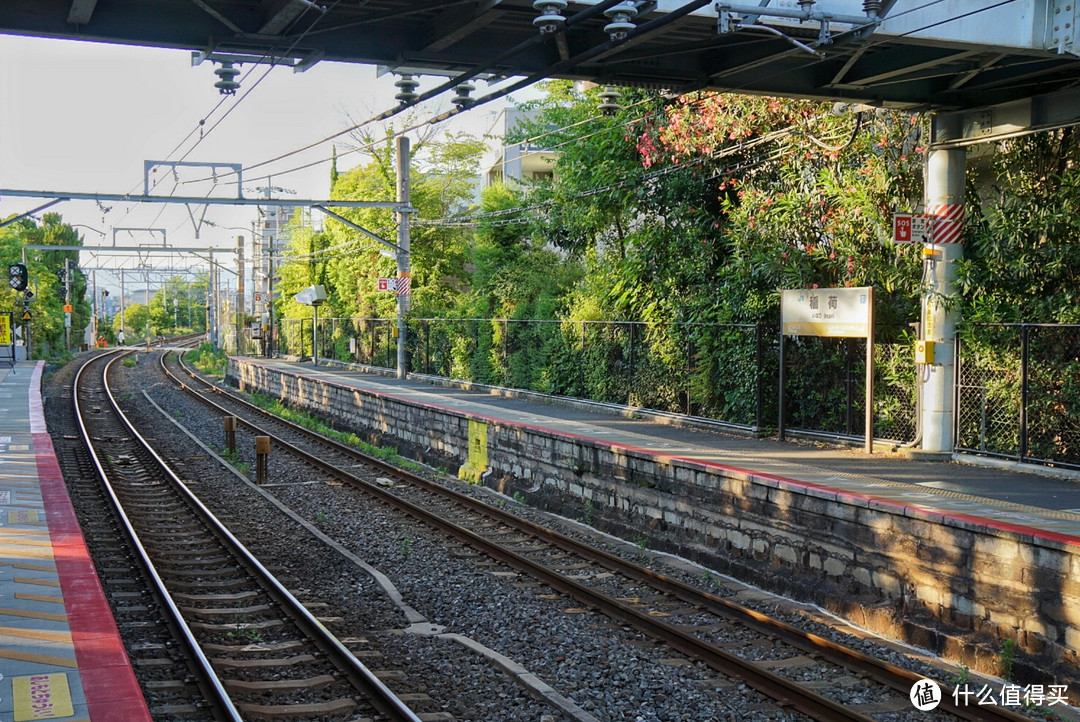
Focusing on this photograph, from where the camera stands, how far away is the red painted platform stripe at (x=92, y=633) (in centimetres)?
590

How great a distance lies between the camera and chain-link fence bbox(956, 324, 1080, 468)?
1188cm

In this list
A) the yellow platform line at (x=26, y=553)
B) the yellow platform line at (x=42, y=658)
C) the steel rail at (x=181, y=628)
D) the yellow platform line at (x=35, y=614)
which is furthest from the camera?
the yellow platform line at (x=26, y=553)

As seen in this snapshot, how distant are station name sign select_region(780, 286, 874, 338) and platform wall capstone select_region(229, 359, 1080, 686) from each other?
316cm

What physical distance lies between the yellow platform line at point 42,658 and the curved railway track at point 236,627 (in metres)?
1.00

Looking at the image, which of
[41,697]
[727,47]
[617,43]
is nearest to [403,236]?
[727,47]

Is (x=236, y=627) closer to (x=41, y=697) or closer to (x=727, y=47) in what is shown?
(x=41, y=697)

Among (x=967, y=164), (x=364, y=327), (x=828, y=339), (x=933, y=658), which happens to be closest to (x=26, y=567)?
(x=933, y=658)

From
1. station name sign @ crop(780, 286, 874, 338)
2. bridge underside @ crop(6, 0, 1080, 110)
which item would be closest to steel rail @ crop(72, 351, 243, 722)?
bridge underside @ crop(6, 0, 1080, 110)

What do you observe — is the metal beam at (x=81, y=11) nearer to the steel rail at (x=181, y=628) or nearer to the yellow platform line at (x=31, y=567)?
the yellow platform line at (x=31, y=567)

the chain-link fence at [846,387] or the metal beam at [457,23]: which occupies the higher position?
the metal beam at [457,23]

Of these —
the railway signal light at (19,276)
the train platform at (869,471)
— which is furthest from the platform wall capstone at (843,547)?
the railway signal light at (19,276)

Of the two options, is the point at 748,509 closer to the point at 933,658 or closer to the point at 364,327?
the point at 933,658

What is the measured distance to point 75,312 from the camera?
82375 mm

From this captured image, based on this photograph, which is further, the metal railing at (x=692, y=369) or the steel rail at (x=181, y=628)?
the metal railing at (x=692, y=369)
